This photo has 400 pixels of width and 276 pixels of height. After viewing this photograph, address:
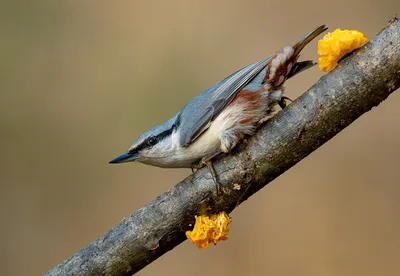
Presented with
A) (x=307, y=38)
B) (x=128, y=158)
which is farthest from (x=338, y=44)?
(x=128, y=158)

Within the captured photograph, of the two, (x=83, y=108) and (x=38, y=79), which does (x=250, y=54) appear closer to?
(x=83, y=108)

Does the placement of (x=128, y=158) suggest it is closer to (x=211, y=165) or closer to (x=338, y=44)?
(x=211, y=165)

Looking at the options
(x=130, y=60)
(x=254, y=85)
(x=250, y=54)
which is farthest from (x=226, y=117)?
(x=130, y=60)

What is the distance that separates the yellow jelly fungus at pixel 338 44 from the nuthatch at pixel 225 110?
0.52 feet

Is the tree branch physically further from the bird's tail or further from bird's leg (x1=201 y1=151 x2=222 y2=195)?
the bird's tail

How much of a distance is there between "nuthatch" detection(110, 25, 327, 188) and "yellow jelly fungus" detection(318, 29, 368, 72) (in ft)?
0.52

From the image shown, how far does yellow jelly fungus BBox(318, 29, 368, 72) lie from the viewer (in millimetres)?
1334

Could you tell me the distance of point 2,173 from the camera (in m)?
3.04

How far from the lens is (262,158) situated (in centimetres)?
138

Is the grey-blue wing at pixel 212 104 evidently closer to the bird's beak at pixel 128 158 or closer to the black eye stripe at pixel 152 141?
the black eye stripe at pixel 152 141

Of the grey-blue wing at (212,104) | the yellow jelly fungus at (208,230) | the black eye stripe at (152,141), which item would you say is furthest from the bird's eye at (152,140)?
the yellow jelly fungus at (208,230)

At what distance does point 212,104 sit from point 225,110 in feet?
0.17

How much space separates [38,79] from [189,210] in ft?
6.63

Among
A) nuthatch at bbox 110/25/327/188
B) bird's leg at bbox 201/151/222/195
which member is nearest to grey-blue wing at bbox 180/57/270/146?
nuthatch at bbox 110/25/327/188
